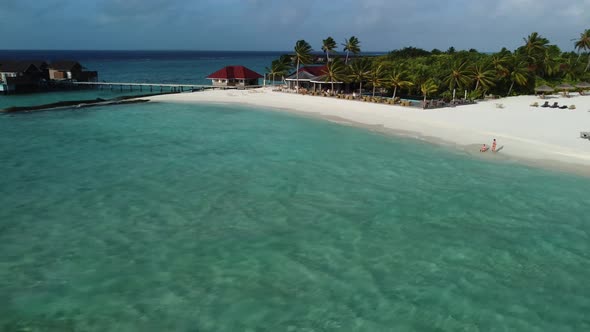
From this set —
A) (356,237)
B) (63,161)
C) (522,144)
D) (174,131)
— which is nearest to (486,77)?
(522,144)

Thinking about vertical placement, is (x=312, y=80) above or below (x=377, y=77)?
below

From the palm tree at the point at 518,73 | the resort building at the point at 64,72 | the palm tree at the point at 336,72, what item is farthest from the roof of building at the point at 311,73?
the resort building at the point at 64,72

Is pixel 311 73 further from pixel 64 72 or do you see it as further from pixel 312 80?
pixel 64 72

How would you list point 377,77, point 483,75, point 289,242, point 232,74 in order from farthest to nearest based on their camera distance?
point 232,74 < point 377,77 < point 483,75 < point 289,242

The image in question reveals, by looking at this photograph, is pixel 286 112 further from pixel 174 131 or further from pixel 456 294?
pixel 456 294

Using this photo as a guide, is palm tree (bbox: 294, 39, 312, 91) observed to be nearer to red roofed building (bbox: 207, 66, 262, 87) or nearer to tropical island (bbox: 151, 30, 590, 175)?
tropical island (bbox: 151, 30, 590, 175)

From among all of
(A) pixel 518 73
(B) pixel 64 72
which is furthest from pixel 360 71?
(B) pixel 64 72

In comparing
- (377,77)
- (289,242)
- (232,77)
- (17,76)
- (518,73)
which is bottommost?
(289,242)
